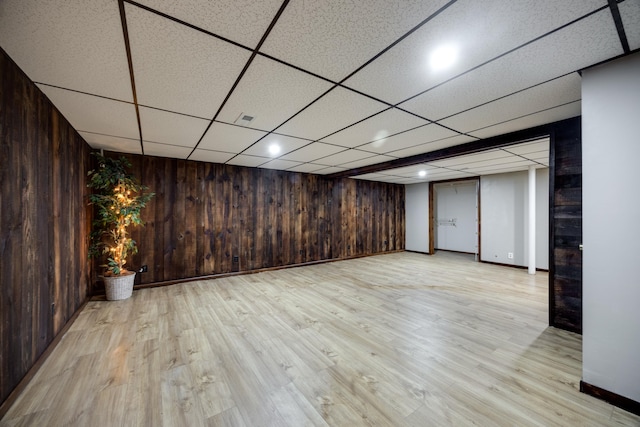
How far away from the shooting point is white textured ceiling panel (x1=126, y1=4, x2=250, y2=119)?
4.28ft

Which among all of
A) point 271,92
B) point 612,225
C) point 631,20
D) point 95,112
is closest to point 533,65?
point 631,20

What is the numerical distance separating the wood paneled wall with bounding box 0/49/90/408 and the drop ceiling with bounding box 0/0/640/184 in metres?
0.21

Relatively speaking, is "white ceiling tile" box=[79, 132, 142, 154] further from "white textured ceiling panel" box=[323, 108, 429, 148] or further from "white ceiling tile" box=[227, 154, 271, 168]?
"white textured ceiling panel" box=[323, 108, 429, 148]

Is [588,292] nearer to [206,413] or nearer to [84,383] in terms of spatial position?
[206,413]

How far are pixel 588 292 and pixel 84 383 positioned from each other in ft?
11.9

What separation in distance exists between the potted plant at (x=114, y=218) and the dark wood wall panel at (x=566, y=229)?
533cm

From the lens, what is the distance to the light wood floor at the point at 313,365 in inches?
60.5

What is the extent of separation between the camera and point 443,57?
4.97 feet

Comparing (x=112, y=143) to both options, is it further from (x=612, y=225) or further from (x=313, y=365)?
(x=612, y=225)

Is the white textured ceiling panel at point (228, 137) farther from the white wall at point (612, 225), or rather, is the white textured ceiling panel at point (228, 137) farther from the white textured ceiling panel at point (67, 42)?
the white wall at point (612, 225)

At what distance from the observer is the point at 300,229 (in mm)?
5980

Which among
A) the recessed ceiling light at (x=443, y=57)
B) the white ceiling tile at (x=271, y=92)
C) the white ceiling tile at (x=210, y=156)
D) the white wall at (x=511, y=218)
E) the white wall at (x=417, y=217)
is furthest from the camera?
the white wall at (x=417, y=217)

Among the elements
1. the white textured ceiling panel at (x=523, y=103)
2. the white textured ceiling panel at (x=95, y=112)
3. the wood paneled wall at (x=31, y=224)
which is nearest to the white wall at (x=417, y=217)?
the white textured ceiling panel at (x=523, y=103)

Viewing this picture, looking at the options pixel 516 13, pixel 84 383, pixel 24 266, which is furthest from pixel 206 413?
pixel 516 13
